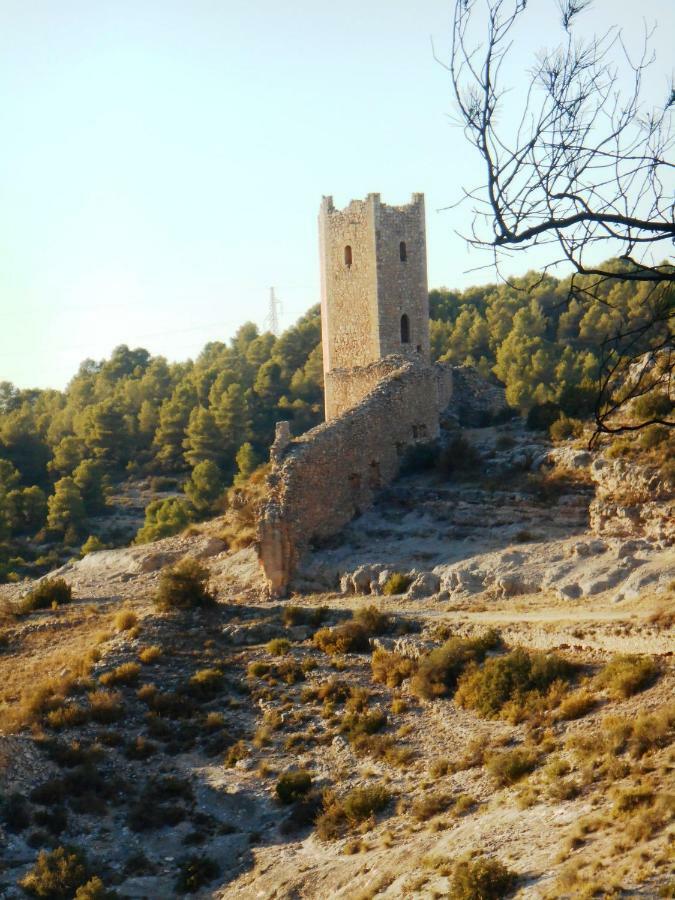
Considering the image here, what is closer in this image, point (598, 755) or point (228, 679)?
point (598, 755)

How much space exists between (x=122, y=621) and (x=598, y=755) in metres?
9.85

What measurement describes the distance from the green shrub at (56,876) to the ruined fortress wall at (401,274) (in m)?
17.4

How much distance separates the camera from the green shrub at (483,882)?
993 centimetres

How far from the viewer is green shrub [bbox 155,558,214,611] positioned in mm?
20750

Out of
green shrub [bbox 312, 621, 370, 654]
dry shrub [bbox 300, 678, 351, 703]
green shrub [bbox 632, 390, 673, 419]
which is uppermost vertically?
green shrub [bbox 632, 390, 673, 419]

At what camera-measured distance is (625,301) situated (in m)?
45.6

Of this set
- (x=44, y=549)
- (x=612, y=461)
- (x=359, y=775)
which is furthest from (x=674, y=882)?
(x=44, y=549)

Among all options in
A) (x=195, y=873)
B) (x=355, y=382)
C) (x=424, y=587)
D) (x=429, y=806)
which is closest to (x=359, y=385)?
(x=355, y=382)

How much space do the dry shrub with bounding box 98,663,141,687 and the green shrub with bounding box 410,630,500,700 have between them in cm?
433

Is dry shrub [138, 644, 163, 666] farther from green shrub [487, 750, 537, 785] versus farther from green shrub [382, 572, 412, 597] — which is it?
green shrub [487, 750, 537, 785]

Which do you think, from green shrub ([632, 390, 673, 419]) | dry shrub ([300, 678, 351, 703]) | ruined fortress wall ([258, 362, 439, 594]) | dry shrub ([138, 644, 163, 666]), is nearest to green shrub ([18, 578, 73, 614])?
ruined fortress wall ([258, 362, 439, 594])

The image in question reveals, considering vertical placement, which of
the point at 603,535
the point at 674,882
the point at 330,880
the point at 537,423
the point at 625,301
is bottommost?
the point at 330,880

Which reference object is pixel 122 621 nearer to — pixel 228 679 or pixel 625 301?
pixel 228 679

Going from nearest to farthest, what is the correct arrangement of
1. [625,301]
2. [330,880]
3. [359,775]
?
[330,880]
[359,775]
[625,301]
